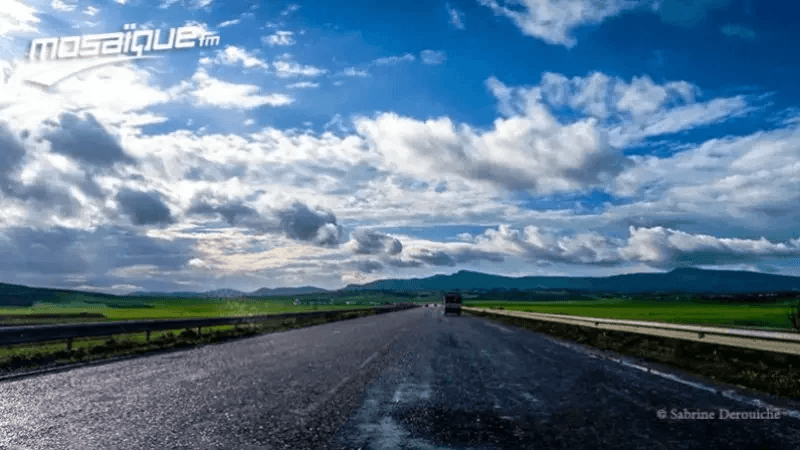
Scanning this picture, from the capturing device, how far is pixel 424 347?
22.2m

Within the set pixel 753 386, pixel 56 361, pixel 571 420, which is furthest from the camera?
pixel 56 361

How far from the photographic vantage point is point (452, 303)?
7812 centimetres

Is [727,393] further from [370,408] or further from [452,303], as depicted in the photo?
[452,303]

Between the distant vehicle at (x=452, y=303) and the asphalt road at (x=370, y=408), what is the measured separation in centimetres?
6181

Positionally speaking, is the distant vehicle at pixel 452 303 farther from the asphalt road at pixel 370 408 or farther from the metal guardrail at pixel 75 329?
the asphalt road at pixel 370 408

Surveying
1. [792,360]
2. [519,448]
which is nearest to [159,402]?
[519,448]

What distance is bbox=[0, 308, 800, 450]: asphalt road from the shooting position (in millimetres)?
6863

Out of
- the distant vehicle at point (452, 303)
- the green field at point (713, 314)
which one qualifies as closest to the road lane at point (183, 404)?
the green field at point (713, 314)

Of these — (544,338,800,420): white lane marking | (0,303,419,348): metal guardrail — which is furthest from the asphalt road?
(0,303,419,348): metal guardrail

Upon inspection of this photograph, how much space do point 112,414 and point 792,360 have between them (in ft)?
46.1

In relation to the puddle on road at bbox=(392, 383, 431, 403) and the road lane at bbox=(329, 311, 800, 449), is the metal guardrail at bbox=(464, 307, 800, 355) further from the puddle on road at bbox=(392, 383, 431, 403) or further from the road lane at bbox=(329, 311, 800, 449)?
the puddle on road at bbox=(392, 383, 431, 403)

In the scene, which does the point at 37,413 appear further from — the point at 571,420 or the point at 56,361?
the point at 56,361

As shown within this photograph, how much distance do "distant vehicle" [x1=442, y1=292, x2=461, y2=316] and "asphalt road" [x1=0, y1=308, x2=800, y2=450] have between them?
61.8 meters

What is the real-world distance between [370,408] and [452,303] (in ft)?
229
